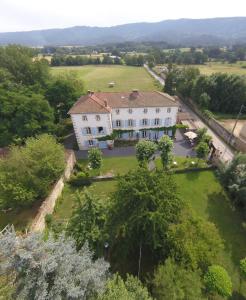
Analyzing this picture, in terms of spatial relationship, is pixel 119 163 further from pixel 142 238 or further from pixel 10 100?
pixel 10 100

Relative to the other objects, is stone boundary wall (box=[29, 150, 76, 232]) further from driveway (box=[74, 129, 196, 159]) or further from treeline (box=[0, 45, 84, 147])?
treeline (box=[0, 45, 84, 147])

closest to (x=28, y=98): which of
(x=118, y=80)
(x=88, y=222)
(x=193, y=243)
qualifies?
(x=88, y=222)

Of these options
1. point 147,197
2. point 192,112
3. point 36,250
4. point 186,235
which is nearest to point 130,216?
point 147,197

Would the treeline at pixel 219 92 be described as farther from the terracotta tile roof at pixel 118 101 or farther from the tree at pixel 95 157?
the tree at pixel 95 157

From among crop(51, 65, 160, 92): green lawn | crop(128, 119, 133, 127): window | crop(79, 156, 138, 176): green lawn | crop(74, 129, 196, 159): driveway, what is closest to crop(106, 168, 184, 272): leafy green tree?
crop(79, 156, 138, 176): green lawn

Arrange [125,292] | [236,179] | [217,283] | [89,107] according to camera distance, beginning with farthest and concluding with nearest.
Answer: [89,107], [236,179], [217,283], [125,292]

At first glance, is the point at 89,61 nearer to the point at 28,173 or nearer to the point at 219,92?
the point at 219,92
